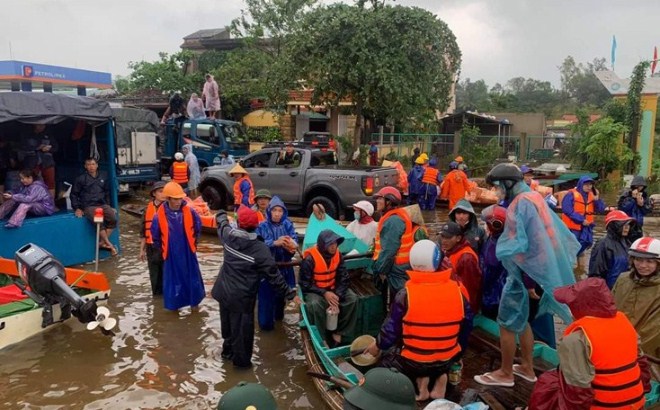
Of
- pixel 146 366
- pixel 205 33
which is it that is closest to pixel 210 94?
pixel 146 366

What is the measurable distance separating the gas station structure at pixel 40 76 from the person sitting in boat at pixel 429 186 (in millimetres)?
7853

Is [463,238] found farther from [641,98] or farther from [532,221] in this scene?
[641,98]

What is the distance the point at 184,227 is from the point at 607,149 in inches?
Answer: 623

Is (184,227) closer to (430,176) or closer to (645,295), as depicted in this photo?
(645,295)

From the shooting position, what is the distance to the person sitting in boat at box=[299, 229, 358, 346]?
5617mm

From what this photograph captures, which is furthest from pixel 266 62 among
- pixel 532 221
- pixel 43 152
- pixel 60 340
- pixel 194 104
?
pixel 532 221

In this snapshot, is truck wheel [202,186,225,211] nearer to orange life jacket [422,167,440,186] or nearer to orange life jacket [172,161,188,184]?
orange life jacket [172,161,188,184]

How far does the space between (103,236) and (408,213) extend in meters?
6.56

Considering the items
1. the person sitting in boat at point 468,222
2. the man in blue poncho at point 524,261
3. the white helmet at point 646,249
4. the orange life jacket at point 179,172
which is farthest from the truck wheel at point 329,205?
the white helmet at point 646,249

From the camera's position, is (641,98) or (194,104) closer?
(194,104)

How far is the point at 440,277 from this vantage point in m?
3.96

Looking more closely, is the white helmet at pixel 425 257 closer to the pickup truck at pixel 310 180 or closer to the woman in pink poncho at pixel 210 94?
the pickup truck at pixel 310 180

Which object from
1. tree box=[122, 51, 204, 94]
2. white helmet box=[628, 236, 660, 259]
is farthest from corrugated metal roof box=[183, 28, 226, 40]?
white helmet box=[628, 236, 660, 259]

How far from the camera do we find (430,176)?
45.4 ft
